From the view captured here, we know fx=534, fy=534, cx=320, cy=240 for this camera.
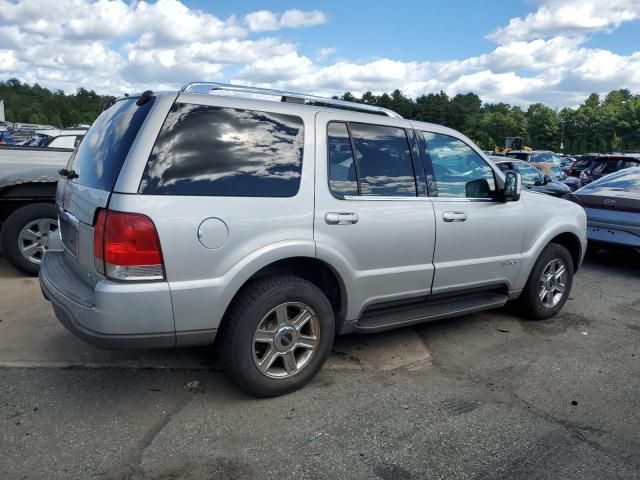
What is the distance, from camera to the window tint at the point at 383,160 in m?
3.77

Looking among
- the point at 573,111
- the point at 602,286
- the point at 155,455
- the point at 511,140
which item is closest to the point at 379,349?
the point at 155,455

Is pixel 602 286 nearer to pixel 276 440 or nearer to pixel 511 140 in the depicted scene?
pixel 276 440

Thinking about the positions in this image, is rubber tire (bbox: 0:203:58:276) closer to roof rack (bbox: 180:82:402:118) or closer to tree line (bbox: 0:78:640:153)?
roof rack (bbox: 180:82:402:118)

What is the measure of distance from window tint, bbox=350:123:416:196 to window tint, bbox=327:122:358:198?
0.06 meters

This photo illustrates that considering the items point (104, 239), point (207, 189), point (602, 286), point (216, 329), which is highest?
point (207, 189)

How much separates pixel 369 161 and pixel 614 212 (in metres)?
5.05

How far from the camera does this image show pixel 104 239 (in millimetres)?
2879

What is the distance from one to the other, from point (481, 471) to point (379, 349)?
169 cm

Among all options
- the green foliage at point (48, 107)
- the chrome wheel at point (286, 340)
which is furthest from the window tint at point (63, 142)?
the green foliage at point (48, 107)

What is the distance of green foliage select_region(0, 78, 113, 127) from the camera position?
71375 mm

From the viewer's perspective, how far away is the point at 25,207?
592 centimetres

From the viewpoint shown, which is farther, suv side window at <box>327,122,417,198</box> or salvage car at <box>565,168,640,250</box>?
salvage car at <box>565,168,640,250</box>

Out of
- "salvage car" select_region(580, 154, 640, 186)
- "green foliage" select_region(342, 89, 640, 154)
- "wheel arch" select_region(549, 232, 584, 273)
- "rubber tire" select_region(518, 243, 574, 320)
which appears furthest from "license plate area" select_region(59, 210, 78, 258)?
"green foliage" select_region(342, 89, 640, 154)

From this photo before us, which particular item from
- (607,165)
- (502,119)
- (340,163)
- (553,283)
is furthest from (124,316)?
(502,119)
